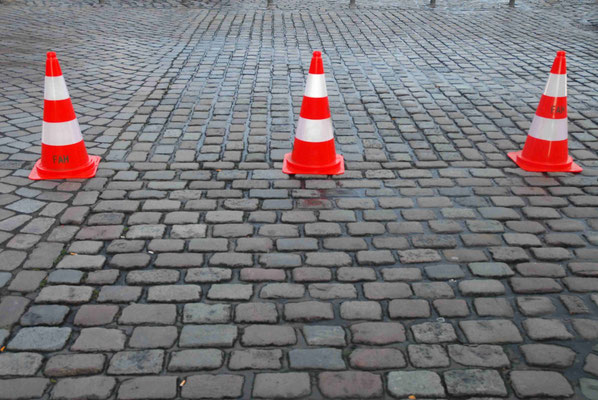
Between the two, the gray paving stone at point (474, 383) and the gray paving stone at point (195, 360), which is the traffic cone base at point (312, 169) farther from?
the gray paving stone at point (474, 383)

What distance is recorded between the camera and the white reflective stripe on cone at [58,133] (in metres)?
4.08

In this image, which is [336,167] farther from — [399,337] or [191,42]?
[191,42]

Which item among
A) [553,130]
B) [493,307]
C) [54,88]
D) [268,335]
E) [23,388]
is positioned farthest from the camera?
[553,130]

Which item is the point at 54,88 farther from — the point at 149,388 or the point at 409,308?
the point at 409,308

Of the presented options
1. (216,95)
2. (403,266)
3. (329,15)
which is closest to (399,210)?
(403,266)

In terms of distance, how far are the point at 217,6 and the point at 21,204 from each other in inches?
372

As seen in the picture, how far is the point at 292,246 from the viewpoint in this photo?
10.8ft

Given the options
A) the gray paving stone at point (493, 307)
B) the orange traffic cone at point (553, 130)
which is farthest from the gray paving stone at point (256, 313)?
the orange traffic cone at point (553, 130)

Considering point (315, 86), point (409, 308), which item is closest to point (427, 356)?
point (409, 308)

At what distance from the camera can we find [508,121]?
5426 mm

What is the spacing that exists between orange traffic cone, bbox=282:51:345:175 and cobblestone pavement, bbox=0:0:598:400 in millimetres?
125

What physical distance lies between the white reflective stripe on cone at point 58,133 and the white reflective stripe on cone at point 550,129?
3.33 metres

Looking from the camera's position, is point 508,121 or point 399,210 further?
point 508,121

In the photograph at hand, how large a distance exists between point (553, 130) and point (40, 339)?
3645mm
